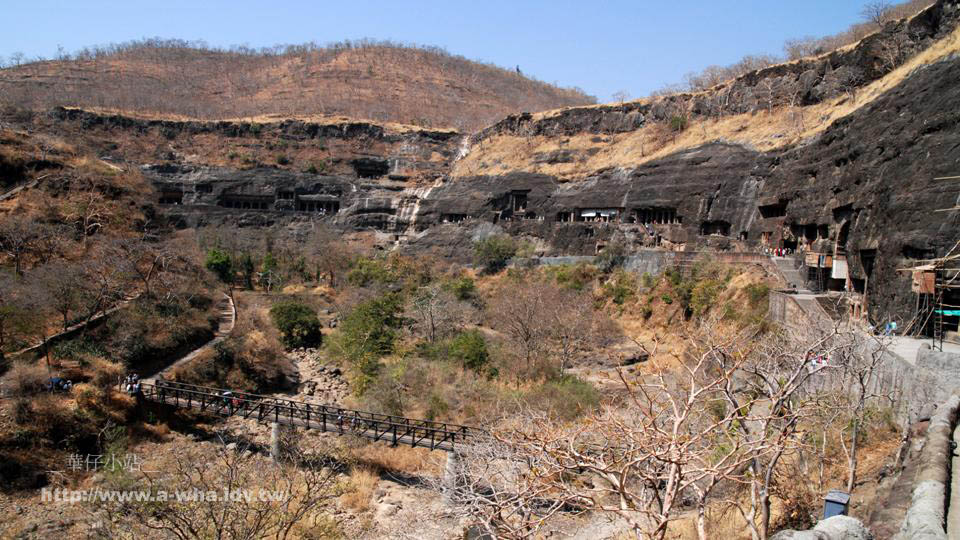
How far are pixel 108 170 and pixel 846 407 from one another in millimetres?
44764

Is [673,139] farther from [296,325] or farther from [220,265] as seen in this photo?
[220,265]

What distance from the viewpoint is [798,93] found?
37.1m

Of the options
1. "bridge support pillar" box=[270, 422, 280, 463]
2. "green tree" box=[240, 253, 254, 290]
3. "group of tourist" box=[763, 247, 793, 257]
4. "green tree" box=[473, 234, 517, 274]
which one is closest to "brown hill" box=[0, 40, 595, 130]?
"green tree" box=[473, 234, 517, 274]

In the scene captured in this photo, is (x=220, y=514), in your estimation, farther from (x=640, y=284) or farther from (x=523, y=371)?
(x=640, y=284)

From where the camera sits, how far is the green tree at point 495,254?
40.2 m

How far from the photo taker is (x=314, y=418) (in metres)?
19.7

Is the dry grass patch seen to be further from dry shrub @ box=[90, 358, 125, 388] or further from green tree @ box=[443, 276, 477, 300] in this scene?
dry shrub @ box=[90, 358, 125, 388]

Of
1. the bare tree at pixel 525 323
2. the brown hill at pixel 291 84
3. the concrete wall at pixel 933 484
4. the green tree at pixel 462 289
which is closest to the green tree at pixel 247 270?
the green tree at pixel 462 289

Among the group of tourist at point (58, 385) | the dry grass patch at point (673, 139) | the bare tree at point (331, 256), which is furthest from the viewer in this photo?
the bare tree at point (331, 256)

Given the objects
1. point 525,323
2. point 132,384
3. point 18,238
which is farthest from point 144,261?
point 525,323

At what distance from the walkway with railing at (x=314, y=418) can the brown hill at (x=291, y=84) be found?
53802 mm

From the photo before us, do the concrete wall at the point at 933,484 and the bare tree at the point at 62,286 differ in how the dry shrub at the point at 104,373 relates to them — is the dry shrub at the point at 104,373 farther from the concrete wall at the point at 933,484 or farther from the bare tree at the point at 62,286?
the concrete wall at the point at 933,484

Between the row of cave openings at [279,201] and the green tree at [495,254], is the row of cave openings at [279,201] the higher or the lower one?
the higher one

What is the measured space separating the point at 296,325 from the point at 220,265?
1010cm
